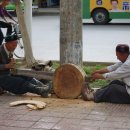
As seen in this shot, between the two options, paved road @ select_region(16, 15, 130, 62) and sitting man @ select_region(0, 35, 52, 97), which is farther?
paved road @ select_region(16, 15, 130, 62)

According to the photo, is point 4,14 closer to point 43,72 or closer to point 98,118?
point 43,72

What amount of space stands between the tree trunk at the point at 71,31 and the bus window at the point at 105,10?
39.5ft

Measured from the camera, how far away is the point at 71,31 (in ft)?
24.9

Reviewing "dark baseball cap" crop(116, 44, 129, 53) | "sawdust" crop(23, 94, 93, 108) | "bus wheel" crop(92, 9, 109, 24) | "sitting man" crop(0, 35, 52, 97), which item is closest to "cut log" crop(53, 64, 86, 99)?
"sawdust" crop(23, 94, 93, 108)

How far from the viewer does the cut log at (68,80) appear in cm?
713

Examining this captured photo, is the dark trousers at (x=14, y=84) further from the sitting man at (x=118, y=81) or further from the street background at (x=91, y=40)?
the street background at (x=91, y=40)

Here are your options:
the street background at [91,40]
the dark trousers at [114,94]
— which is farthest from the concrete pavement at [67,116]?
the street background at [91,40]

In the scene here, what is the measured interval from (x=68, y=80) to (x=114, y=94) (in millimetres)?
811

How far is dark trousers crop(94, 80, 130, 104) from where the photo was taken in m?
6.76

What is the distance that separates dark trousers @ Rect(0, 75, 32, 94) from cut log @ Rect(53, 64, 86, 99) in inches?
19.2

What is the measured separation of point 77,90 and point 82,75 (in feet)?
0.86

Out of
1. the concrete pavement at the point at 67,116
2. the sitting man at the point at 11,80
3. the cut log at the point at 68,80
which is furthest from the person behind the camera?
the sitting man at the point at 11,80

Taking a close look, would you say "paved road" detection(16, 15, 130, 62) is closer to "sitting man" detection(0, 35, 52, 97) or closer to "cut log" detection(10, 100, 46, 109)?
"sitting man" detection(0, 35, 52, 97)

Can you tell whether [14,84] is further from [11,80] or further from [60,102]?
[60,102]
